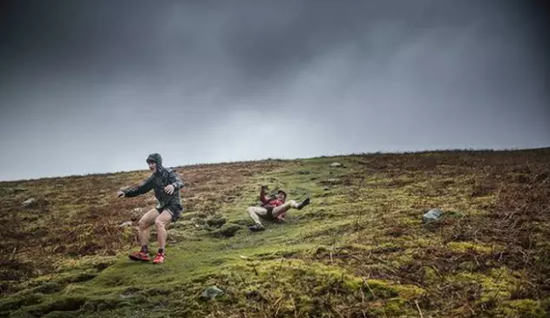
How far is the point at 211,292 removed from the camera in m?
7.17

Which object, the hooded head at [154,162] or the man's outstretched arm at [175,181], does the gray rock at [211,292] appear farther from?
the hooded head at [154,162]

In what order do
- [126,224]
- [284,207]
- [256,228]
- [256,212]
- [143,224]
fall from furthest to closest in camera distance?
1. [126,224]
2. [256,212]
3. [284,207]
4. [256,228]
5. [143,224]

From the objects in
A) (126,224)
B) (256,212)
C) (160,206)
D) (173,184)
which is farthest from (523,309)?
(126,224)

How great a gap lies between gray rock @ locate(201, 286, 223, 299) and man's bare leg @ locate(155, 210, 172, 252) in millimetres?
3245

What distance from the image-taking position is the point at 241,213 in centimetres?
1529

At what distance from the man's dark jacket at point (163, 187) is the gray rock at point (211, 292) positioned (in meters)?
3.94

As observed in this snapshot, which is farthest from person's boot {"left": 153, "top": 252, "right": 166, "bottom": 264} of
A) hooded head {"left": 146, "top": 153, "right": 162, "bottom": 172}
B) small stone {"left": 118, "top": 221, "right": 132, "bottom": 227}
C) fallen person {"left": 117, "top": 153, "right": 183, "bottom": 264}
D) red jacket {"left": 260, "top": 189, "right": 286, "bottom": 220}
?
red jacket {"left": 260, "top": 189, "right": 286, "bottom": 220}

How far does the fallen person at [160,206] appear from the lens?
10164mm

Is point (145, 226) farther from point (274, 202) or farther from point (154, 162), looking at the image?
point (274, 202)

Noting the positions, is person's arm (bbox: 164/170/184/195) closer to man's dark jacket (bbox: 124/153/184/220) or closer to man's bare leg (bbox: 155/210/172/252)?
man's dark jacket (bbox: 124/153/184/220)

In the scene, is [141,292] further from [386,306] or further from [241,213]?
[241,213]

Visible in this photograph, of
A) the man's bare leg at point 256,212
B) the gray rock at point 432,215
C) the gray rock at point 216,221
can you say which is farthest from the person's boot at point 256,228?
the gray rock at point 432,215

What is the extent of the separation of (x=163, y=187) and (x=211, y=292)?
457cm

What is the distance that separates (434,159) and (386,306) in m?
20.3
